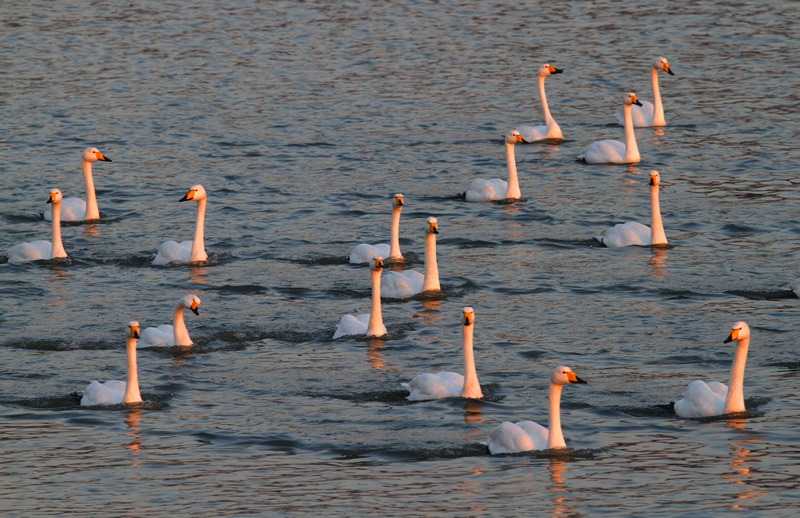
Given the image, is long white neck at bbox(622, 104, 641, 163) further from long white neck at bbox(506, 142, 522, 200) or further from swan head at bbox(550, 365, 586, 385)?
swan head at bbox(550, 365, 586, 385)

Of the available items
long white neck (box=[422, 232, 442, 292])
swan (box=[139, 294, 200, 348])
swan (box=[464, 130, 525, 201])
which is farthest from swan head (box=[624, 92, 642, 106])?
swan (box=[139, 294, 200, 348])

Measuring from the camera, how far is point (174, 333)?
800 inches

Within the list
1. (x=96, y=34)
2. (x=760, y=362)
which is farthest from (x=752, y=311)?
(x=96, y=34)

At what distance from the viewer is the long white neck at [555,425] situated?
1642 centimetres

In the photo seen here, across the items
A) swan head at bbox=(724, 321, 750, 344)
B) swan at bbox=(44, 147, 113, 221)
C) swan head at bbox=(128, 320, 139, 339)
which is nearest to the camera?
swan head at bbox=(724, 321, 750, 344)

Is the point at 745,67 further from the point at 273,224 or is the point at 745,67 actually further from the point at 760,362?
the point at 760,362

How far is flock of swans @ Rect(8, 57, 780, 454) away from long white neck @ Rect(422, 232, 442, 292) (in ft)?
0.04

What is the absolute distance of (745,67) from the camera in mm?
37562

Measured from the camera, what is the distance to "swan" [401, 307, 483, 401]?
18.1 m

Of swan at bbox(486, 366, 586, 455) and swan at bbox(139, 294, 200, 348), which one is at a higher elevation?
swan at bbox(139, 294, 200, 348)

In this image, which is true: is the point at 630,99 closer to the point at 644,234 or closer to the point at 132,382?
the point at 644,234

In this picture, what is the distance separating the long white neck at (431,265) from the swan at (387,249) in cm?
135

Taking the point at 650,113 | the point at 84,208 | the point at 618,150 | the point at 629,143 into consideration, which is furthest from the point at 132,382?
the point at 650,113

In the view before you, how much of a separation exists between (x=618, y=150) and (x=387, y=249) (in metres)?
8.10
